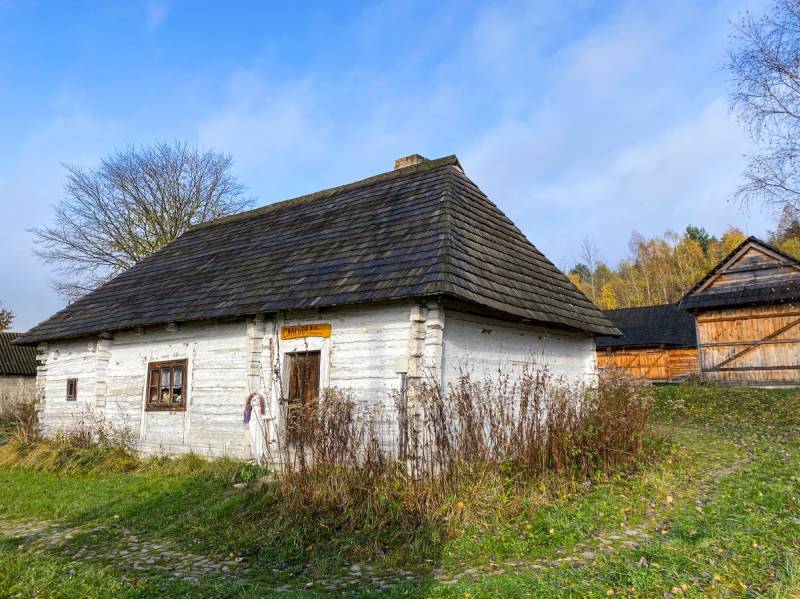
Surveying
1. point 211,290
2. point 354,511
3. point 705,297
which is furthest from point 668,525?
point 705,297

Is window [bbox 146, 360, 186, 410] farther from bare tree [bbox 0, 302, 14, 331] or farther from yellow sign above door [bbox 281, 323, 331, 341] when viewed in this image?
bare tree [bbox 0, 302, 14, 331]

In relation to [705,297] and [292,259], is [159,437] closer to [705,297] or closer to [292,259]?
[292,259]

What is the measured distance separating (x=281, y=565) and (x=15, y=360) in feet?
105

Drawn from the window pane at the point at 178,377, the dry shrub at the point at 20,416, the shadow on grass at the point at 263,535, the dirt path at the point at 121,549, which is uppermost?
the window pane at the point at 178,377

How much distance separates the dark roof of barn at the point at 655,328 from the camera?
89.4ft

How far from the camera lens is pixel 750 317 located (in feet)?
62.0

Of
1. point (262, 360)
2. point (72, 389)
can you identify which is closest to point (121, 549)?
point (262, 360)

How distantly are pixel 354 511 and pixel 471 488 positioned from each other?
1354mm

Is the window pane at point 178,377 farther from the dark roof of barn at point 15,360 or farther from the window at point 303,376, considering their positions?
the dark roof of barn at point 15,360

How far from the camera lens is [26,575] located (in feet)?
17.2

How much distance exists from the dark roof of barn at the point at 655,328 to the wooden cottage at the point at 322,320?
17422mm

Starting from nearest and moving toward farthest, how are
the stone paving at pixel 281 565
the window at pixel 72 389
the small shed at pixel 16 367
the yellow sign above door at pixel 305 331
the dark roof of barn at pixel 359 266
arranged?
the stone paving at pixel 281 565 → the dark roof of barn at pixel 359 266 → the yellow sign above door at pixel 305 331 → the window at pixel 72 389 → the small shed at pixel 16 367

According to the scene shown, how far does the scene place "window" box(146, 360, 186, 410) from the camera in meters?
11.3

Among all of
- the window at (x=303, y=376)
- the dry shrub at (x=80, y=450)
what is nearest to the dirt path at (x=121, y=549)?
the window at (x=303, y=376)
